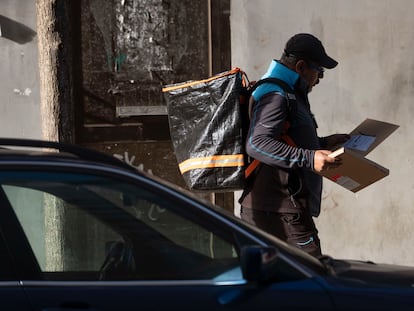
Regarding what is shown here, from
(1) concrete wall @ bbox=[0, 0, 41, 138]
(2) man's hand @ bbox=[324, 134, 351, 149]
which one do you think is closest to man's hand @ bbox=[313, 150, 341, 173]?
(2) man's hand @ bbox=[324, 134, 351, 149]

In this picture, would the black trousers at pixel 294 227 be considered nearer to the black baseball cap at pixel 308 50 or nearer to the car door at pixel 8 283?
the black baseball cap at pixel 308 50

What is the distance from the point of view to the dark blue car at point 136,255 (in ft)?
9.57

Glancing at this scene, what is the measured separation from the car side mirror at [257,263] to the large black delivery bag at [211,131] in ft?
5.23

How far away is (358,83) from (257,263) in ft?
13.7

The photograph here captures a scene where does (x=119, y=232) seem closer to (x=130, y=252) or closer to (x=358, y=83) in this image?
(x=130, y=252)

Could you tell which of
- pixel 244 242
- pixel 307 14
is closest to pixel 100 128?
pixel 307 14

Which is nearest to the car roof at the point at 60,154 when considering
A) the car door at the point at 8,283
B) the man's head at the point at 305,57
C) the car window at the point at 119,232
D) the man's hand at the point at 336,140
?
the car window at the point at 119,232

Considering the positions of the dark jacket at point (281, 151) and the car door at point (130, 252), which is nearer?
the car door at point (130, 252)

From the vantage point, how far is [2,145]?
10.9 feet

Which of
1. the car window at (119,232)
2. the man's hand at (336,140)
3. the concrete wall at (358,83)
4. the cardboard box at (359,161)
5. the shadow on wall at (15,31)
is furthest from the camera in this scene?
the concrete wall at (358,83)

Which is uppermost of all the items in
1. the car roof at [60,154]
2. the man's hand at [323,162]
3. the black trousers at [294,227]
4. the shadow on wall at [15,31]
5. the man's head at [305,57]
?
the shadow on wall at [15,31]

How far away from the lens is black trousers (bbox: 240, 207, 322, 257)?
4426 millimetres

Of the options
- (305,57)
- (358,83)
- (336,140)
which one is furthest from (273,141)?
(358,83)

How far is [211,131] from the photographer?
466cm
